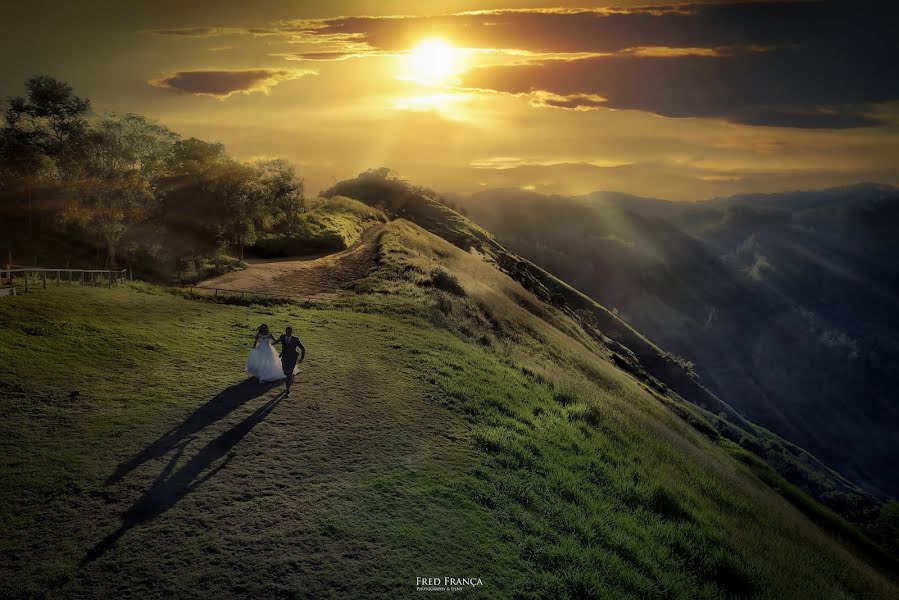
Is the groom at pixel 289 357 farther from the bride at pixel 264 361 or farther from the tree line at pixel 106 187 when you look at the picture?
the tree line at pixel 106 187

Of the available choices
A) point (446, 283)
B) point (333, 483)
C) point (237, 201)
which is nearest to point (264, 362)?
point (333, 483)

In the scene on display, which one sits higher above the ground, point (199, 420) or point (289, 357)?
point (289, 357)

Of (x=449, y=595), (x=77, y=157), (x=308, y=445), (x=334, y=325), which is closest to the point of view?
(x=449, y=595)

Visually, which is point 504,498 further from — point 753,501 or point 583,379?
point 583,379

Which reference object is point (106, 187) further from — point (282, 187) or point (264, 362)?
point (264, 362)

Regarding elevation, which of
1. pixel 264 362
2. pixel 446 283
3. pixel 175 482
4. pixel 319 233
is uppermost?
pixel 319 233

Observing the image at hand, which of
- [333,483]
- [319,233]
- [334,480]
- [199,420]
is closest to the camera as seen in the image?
[333,483]

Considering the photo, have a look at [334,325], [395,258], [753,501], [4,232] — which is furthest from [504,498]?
[4,232]

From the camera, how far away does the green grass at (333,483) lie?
9.38 metres

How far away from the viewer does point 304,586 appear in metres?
8.80

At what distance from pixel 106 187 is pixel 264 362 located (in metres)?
32.3

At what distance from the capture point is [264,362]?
17.2 m

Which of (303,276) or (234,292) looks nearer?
(234,292)

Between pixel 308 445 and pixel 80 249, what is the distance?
4087cm
